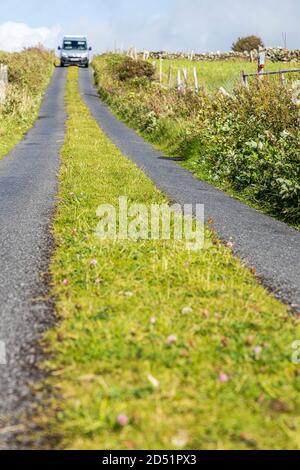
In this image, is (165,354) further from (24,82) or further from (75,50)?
(75,50)

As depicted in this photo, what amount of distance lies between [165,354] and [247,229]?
440 cm

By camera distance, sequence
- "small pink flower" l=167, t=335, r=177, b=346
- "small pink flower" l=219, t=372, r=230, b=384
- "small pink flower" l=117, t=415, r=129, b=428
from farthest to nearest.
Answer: "small pink flower" l=167, t=335, r=177, b=346 < "small pink flower" l=219, t=372, r=230, b=384 < "small pink flower" l=117, t=415, r=129, b=428

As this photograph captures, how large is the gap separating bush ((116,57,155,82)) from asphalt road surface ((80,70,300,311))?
23834 mm

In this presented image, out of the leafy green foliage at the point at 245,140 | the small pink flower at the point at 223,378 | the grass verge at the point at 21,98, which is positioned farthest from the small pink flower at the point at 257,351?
the grass verge at the point at 21,98

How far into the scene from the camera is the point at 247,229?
24.9ft

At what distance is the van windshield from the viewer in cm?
5484

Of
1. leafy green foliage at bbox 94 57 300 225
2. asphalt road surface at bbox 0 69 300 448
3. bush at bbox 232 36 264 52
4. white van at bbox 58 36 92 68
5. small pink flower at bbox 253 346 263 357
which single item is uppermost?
bush at bbox 232 36 264 52

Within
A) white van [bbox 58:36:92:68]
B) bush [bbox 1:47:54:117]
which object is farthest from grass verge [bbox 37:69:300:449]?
white van [bbox 58:36:92:68]

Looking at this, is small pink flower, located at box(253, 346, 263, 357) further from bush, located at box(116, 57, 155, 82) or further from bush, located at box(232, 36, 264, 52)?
bush, located at box(232, 36, 264, 52)

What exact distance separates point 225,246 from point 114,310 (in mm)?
2495

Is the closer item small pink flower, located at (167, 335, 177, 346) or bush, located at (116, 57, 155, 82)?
small pink flower, located at (167, 335, 177, 346)

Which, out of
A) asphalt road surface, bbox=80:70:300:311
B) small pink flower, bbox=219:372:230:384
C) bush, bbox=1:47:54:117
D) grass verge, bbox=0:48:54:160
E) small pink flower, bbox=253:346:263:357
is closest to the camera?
small pink flower, bbox=219:372:230:384

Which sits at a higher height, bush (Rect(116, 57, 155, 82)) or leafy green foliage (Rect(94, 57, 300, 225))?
bush (Rect(116, 57, 155, 82))

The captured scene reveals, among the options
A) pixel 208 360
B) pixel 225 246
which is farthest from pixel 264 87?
pixel 208 360
